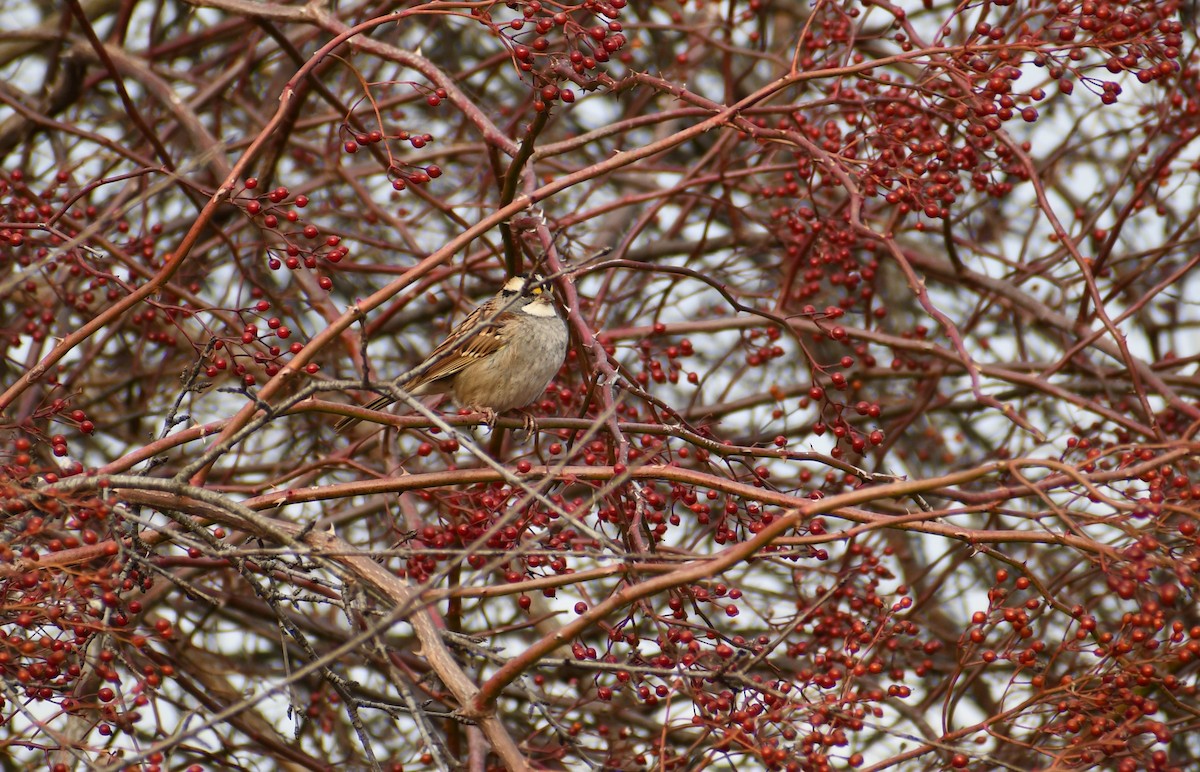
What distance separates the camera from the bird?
5.52m

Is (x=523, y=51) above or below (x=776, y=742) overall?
above

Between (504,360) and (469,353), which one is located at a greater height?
(469,353)

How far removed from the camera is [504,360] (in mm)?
5699

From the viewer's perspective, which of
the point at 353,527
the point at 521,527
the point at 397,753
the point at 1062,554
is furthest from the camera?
the point at 1062,554

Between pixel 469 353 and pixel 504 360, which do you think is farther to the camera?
pixel 469 353

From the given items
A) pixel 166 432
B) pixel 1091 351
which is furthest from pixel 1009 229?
pixel 166 432

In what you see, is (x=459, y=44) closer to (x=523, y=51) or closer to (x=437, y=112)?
(x=437, y=112)

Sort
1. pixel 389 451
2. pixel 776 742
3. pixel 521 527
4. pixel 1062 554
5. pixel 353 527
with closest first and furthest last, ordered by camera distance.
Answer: pixel 776 742 → pixel 521 527 → pixel 389 451 → pixel 353 527 → pixel 1062 554

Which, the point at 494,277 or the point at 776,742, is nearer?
the point at 776,742

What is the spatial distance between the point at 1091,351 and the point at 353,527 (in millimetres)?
3893

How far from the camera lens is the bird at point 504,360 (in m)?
5.52

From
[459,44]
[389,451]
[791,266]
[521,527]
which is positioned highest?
[459,44]

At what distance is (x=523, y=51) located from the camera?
12.1ft

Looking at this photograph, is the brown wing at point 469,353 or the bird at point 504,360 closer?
the bird at point 504,360
